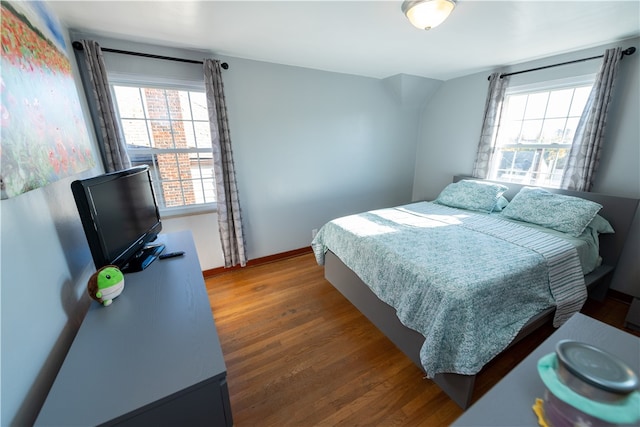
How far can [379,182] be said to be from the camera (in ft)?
12.1

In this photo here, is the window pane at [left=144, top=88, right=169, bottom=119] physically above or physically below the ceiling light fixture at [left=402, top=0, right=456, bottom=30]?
below

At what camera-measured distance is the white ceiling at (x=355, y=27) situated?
4.99ft

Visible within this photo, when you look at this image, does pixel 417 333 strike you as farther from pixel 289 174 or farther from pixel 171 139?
pixel 171 139

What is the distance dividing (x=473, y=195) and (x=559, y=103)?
3.82 ft

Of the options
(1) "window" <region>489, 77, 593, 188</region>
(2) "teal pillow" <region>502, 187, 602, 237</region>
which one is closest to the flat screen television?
(2) "teal pillow" <region>502, 187, 602, 237</region>

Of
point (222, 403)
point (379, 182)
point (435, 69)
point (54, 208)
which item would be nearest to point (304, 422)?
point (222, 403)

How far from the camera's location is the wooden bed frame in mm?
1564

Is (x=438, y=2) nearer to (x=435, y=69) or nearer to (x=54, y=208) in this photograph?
(x=435, y=69)

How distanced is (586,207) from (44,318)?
11.3 feet

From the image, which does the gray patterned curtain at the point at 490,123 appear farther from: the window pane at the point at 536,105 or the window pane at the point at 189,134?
the window pane at the point at 189,134

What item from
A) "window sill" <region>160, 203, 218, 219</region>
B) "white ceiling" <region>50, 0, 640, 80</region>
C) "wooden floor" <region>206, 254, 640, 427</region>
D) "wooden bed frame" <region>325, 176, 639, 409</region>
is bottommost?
"wooden floor" <region>206, 254, 640, 427</region>

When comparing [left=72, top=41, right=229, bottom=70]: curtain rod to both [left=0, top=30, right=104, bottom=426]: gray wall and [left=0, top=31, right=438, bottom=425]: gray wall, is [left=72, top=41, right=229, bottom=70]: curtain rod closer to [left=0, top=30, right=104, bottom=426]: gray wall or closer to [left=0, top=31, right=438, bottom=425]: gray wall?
[left=0, top=31, right=438, bottom=425]: gray wall

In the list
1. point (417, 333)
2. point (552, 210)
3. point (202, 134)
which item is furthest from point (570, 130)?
point (202, 134)

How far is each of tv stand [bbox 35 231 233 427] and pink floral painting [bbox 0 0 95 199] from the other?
57cm
